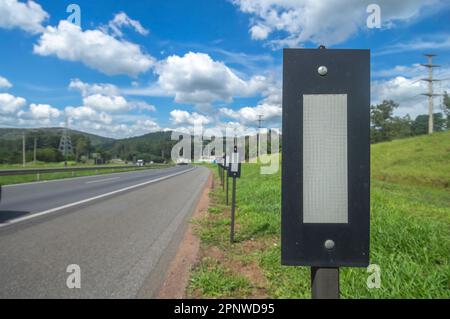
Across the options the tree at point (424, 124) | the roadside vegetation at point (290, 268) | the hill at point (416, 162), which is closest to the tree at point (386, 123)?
the tree at point (424, 124)

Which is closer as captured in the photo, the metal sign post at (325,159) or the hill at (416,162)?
the metal sign post at (325,159)

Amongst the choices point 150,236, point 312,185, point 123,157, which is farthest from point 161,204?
point 123,157

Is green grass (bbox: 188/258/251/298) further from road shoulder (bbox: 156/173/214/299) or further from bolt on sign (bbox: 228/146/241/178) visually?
bolt on sign (bbox: 228/146/241/178)

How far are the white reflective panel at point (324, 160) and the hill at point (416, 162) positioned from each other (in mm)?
25261

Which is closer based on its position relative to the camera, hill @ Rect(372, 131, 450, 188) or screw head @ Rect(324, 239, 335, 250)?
screw head @ Rect(324, 239, 335, 250)

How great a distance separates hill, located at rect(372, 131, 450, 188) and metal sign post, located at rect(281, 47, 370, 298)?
25.2 m

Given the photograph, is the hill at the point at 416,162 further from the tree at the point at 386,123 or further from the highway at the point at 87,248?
the tree at the point at 386,123

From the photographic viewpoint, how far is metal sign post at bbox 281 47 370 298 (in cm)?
124

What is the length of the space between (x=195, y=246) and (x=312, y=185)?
13.0ft

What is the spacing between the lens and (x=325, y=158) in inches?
50.6

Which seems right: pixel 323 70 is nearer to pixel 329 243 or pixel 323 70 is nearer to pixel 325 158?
pixel 325 158

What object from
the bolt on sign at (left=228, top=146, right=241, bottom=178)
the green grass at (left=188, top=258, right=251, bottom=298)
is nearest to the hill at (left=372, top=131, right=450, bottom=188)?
the bolt on sign at (left=228, top=146, right=241, bottom=178)

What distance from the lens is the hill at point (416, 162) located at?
23.9 m

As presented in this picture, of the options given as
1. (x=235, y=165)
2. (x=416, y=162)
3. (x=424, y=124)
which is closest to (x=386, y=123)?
(x=424, y=124)
